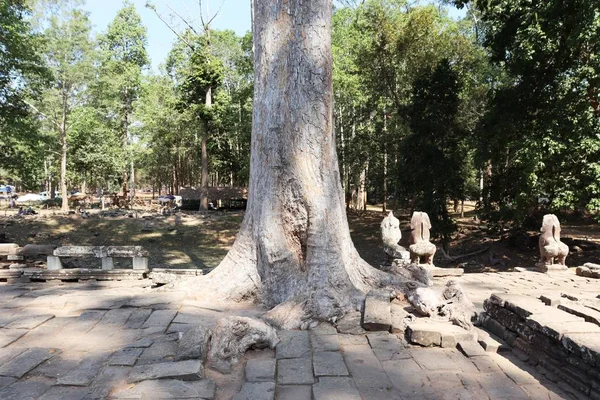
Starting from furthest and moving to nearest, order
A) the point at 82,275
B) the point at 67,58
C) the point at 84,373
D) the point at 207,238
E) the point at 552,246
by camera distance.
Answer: the point at 67,58 → the point at 207,238 → the point at 552,246 → the point at 82,275 → the point at 84,373

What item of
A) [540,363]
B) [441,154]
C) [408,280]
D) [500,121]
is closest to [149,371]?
[540,363]

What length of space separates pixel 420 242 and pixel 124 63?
88.4ft

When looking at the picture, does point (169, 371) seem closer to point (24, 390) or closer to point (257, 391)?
point (257, 391)

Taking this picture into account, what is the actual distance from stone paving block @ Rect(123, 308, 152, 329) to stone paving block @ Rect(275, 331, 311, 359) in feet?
5.46

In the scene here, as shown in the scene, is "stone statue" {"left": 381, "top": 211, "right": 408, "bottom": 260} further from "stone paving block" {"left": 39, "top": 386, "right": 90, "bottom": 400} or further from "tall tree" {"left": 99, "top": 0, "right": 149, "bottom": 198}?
"tall tree" {"left": 99, "top": 0, "right": 149, "bottom": 198}

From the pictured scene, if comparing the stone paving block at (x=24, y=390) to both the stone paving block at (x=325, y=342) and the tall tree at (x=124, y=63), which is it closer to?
the stone paving block at (x=325, y=342)

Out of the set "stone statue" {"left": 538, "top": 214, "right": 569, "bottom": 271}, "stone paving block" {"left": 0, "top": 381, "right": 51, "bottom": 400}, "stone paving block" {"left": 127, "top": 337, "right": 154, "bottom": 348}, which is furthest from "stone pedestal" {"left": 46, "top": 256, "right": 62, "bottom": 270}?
"stone statue" {"left": 538, "top": 214, "right": 569, "bottom": 271}

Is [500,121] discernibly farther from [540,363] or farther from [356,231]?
[540,363]

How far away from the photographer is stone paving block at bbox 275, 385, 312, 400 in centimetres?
286

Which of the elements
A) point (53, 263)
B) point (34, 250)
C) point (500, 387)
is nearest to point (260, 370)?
point (500, 387)

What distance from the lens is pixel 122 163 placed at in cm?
2720

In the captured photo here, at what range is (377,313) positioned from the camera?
13.8ft

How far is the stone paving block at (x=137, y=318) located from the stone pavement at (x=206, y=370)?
0.04 ft

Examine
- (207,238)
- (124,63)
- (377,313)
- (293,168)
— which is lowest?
(207,238)
